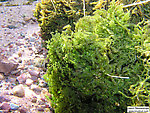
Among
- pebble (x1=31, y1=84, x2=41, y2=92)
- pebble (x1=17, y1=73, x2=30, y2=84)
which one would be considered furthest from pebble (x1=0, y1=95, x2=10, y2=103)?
pebble (x1=17, y1=73, x2=30, y2=84)

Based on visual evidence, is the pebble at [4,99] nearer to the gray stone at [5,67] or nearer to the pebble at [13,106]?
the pebble at [13,106]

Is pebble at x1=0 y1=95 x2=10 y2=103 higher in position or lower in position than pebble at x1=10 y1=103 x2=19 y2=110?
higher

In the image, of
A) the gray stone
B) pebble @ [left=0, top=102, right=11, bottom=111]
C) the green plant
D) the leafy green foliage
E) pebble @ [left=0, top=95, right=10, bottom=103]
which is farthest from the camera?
the green plant

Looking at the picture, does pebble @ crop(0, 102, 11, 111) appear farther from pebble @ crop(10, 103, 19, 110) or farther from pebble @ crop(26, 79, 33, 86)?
pebble @ crop(26, 79, 33, 86)

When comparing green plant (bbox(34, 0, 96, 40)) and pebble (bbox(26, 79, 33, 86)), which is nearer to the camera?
pebble (bbox(26, 79, 33, 86))

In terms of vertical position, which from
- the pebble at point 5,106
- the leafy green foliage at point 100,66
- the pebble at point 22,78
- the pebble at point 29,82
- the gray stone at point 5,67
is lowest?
the pebble at point 29,82

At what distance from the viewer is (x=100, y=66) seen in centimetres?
191

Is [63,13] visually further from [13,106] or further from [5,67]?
[13,106]

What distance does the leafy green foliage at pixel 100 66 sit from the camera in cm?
191

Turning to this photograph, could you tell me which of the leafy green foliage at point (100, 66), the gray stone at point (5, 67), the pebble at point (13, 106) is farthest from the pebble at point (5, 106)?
the gray stone at point (5, 67)

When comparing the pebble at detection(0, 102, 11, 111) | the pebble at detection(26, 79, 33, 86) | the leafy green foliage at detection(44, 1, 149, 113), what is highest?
the leafy green foliage at detection(44, 1, 149, 113)

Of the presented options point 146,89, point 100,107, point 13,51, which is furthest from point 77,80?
point 13,51

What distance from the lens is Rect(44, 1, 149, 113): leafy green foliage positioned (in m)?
1.91

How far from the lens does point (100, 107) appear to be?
6.55 ft
